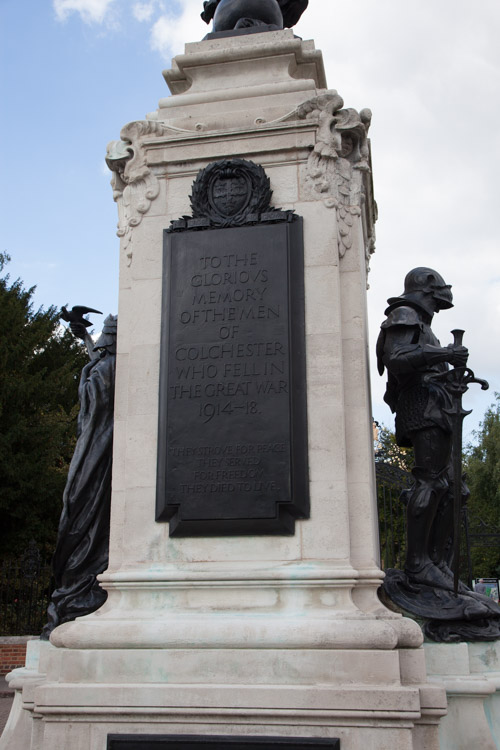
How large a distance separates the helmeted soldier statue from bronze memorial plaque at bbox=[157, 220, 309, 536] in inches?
44.7

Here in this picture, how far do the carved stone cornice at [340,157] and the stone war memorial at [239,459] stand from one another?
19 mm

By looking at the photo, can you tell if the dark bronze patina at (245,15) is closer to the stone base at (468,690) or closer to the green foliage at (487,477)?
the stone base at (468,690)

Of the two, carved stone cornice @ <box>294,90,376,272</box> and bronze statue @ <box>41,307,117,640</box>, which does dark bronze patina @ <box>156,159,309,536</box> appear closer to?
carved stone cornice @ <box>294,90,376,272</box>

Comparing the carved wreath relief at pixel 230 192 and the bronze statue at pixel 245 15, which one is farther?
the bronze statue at pixel 245 15

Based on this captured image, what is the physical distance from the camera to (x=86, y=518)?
6926mm

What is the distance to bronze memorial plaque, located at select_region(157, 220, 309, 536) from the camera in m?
5.88

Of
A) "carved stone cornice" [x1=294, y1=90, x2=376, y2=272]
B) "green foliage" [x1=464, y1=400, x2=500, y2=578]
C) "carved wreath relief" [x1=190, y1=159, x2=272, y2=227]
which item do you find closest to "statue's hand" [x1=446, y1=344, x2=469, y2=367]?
"carved stone cornice" [x1=294, y1=90, x2=376, y2=272]

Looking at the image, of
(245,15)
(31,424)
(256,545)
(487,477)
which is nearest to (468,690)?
(256,545)

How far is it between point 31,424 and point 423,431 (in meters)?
22.5

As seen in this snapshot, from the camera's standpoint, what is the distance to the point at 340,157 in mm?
6723

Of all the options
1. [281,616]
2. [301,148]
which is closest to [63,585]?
[281,616]

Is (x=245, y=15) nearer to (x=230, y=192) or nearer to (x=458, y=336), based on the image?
(x=230, y=192)

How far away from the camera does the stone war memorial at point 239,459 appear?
5215 mm

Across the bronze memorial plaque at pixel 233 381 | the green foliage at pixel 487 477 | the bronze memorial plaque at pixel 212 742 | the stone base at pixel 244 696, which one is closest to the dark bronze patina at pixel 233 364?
the bronze memorial plaque at pixel 233 381
